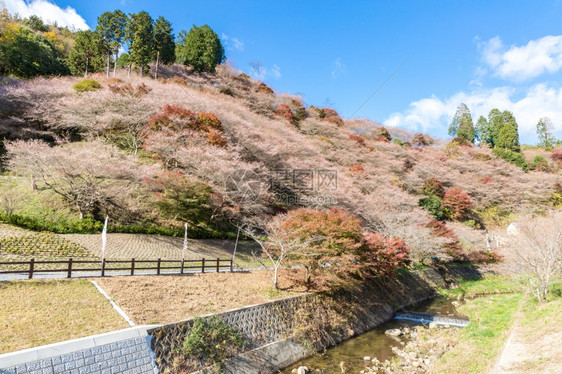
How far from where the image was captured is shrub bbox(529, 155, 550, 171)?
50000 mm

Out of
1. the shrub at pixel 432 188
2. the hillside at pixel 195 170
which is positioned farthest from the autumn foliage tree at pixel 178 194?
the shrub at pixel 432 188

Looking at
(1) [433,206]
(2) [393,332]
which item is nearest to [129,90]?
(2) [393,332]

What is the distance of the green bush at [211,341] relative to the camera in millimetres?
8984

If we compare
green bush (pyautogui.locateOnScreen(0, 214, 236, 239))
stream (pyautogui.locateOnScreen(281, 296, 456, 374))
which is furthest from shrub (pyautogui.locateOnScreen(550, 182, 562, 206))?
green bush (pyautogui.locateOnScreen(0, 214, 236, 239))

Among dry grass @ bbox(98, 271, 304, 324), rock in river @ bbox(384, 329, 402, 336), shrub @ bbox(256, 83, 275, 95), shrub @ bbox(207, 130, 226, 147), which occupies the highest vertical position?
shrub @ bbox(256, 83, 275, 95)

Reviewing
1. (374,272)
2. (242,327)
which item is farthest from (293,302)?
(374,272)

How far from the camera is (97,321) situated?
841cm

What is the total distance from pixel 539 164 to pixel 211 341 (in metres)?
63.4

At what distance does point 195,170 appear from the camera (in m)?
21.4

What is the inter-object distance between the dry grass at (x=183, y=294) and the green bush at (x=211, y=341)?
69 cm

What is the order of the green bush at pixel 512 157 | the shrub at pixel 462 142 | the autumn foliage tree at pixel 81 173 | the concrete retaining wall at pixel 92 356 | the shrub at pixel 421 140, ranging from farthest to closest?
the shrub at pixel 421 140, the shrub at pixel 462 142, the green bush at pixel 512 157, the autumn foliage tree at pixel 81 173, the concrete retaining wall at pixel 92 356

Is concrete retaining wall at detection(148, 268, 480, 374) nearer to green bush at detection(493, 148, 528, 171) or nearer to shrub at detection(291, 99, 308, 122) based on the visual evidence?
shrub at detection(291, 99, 308, 122)

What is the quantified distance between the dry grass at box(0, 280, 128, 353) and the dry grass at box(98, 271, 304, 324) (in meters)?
0.71

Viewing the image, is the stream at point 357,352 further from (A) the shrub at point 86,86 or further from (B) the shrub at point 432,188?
(A) the shrub at point 86,86
